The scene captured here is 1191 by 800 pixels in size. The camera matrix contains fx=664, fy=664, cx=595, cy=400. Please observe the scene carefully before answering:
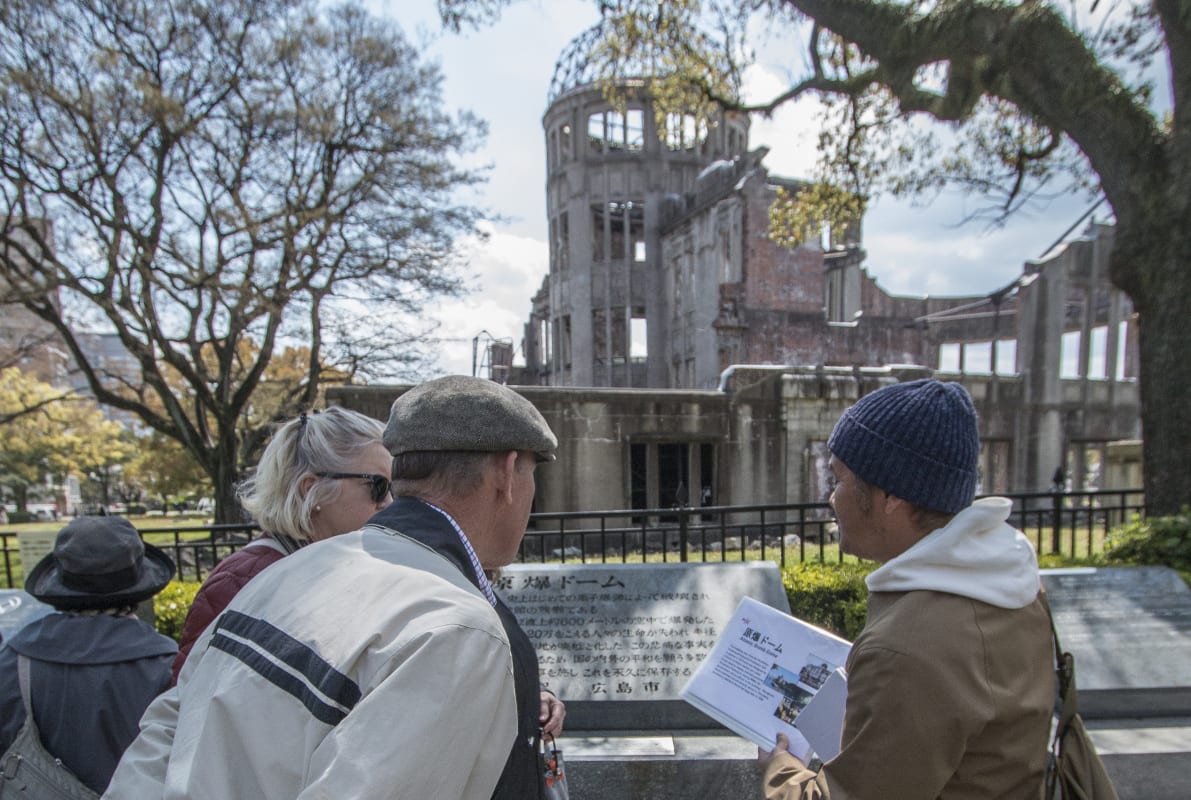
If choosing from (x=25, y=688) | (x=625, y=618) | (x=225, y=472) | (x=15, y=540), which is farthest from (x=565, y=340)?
(x=25, y=688)

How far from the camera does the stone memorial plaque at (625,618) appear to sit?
3955mm

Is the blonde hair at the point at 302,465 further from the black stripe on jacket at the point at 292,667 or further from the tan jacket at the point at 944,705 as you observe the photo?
the tan jacket at the point at 944,705

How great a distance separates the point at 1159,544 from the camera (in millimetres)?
5766

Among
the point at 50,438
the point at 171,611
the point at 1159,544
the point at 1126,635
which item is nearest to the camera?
the point at 1126,635

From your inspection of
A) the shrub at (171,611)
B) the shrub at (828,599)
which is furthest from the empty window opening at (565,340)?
the shrub at (828,599)

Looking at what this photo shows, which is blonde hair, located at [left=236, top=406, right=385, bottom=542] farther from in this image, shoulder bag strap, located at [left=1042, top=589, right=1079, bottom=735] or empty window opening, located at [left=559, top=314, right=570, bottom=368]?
empty window opening, located at [left=559, top=314, right=570, bottom=368]

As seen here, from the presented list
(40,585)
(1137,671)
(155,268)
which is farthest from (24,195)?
(1137,671)

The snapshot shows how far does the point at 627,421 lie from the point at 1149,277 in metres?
7.48

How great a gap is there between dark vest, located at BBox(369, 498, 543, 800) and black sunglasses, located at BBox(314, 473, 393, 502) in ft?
3.55

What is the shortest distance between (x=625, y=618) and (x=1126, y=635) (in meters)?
3.20

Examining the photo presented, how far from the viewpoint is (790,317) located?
75.6 ft

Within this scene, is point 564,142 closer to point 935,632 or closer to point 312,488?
point 312,488

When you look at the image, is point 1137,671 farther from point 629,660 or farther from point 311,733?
point 311,733

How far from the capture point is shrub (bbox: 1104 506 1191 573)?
18.6 ft
